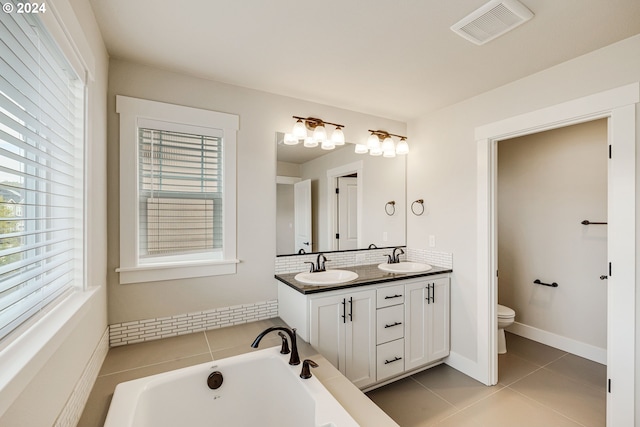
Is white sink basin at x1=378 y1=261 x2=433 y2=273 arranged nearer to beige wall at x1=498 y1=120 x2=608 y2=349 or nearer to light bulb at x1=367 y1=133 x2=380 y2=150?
light bulb at x1=367 y1=133 x2=380 y2=150

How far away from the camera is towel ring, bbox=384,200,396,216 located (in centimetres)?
305

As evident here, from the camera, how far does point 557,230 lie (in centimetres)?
307

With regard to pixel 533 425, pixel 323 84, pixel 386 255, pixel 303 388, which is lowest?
pixel 533 425

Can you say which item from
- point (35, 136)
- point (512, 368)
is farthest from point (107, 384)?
point (512, 368)

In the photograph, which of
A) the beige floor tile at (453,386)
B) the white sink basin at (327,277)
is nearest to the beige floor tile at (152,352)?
the white sink basin at (327,277)

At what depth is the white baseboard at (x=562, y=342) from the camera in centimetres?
275

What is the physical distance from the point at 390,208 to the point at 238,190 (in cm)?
160

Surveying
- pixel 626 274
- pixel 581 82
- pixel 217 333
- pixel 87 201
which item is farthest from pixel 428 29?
pixel 217 333

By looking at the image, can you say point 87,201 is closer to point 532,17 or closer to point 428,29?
point 428,29

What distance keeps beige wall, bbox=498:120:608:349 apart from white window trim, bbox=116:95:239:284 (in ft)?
10.4

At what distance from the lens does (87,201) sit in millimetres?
1316

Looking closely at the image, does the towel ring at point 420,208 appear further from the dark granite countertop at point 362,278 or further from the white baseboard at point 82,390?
the white baseboard at point 82,390

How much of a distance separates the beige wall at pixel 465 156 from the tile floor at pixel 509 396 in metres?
0.31

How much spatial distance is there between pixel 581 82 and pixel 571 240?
1.77 metres
